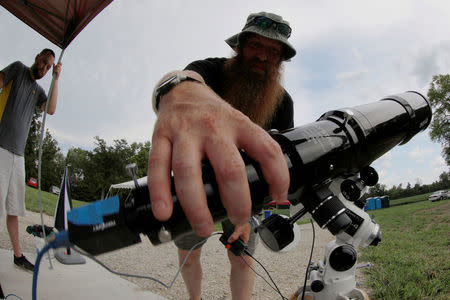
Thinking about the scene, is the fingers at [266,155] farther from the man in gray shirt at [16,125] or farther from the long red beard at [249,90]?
the man in gray shirt at [16,125]

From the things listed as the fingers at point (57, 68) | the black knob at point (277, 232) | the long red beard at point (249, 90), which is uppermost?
the fingers at point (57, 68)

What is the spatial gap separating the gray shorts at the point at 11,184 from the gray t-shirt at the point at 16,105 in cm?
10

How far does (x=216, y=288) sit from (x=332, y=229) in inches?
123

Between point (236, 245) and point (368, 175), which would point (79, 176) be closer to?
point (236, 245)

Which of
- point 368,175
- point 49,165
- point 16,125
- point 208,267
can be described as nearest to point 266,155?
point 368,175

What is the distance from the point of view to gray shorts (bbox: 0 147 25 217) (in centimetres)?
327

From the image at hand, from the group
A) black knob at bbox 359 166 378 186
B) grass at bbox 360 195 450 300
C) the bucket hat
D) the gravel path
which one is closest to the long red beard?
the bucket hat

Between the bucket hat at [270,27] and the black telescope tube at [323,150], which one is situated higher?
the bucket hat at [270,27]

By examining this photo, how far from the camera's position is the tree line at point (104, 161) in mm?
30562

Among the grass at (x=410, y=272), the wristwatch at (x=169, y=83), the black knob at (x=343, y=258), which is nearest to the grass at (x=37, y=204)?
the grass at (x=410, y=272)

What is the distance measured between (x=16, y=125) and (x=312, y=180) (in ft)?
12.6

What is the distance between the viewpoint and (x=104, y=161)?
123 ft

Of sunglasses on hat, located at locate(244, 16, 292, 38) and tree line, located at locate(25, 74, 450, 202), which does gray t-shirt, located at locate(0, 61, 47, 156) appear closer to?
sunglasses on hat, located at locate(244, 16, 292, 38)

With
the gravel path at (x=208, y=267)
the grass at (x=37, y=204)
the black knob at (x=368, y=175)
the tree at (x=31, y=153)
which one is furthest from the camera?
the tree at (x=31, y=153)
